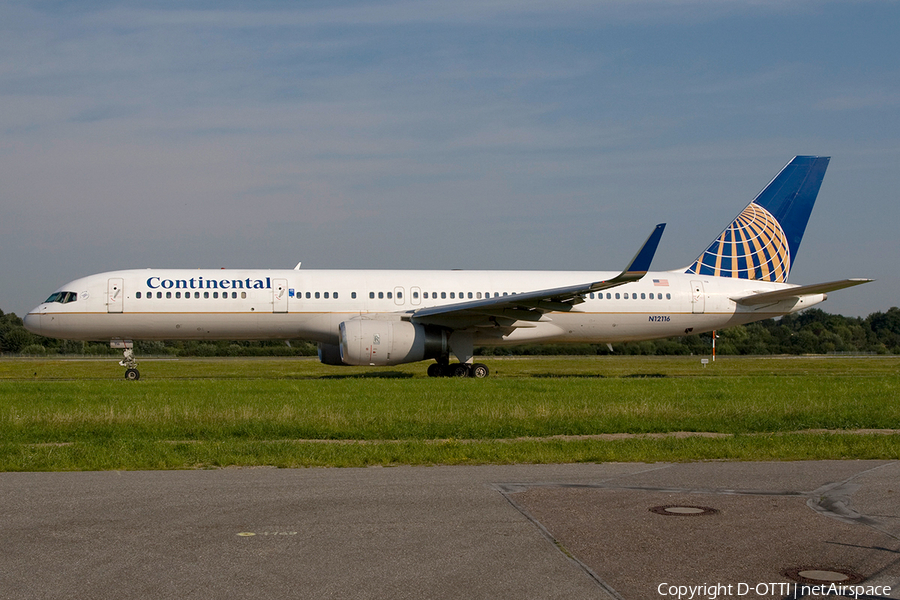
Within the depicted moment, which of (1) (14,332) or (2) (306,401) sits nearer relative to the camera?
(2) (306,401)

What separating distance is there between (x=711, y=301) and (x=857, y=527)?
82.5 ft

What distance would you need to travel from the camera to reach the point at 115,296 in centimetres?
2766

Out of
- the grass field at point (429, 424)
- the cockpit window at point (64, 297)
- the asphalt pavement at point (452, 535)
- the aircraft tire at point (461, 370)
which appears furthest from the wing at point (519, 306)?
the asphalt pavement at point (452, 535)

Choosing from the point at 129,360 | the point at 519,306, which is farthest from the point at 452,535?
the point at 129,360

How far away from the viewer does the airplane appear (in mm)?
27094

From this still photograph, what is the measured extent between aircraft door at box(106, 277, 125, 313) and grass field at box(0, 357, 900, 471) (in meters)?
4.99

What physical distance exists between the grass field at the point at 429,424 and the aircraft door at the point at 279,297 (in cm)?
579

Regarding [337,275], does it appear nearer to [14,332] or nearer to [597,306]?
[597,306]

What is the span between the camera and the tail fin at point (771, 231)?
33.0 metres

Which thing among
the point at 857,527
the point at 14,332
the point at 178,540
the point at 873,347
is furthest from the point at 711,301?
the point at 14,332

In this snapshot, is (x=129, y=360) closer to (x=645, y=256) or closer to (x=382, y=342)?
(x=382, y=342)

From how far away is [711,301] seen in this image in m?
31.3

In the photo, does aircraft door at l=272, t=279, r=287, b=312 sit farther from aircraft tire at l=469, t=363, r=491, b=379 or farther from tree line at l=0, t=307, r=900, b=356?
tree line at l=0, t=307, r=900, b=356

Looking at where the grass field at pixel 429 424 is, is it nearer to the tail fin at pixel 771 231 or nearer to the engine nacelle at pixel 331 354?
the engine nacelle at pixel 331 354
